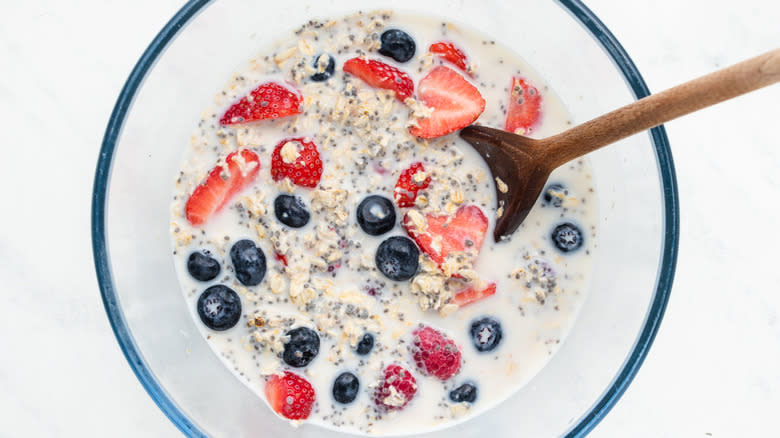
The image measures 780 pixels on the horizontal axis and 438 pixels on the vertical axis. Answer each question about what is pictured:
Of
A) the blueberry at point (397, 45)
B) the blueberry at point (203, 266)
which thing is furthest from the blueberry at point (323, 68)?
the blueberry at point (203, 266)

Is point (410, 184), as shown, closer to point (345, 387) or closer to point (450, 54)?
point (450, 54)

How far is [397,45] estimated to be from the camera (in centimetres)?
153

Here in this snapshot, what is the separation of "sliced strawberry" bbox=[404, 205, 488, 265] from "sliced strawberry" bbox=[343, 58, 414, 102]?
0.88ft

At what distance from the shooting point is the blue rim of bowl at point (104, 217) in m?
1.40

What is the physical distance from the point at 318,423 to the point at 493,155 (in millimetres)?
710

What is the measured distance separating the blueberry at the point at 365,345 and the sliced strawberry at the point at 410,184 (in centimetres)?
30

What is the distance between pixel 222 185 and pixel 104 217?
25 centimetres

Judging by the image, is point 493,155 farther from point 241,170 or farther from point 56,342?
point 56,342

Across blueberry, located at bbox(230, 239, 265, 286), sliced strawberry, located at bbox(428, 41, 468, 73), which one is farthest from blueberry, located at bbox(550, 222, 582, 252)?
blueberry, located at bbox(230, 239, 265, 286)

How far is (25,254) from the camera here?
1672 millimetres

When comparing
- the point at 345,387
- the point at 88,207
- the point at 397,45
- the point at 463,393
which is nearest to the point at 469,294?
the point at 463,393

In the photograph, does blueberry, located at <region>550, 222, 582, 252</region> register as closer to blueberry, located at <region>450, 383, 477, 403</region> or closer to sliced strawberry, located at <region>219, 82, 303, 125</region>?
blueberry, located at <region>450, 383, 477, 403</region>

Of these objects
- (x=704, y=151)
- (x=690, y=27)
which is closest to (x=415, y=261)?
(x=704, y=151)

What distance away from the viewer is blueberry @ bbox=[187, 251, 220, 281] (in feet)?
4.96
